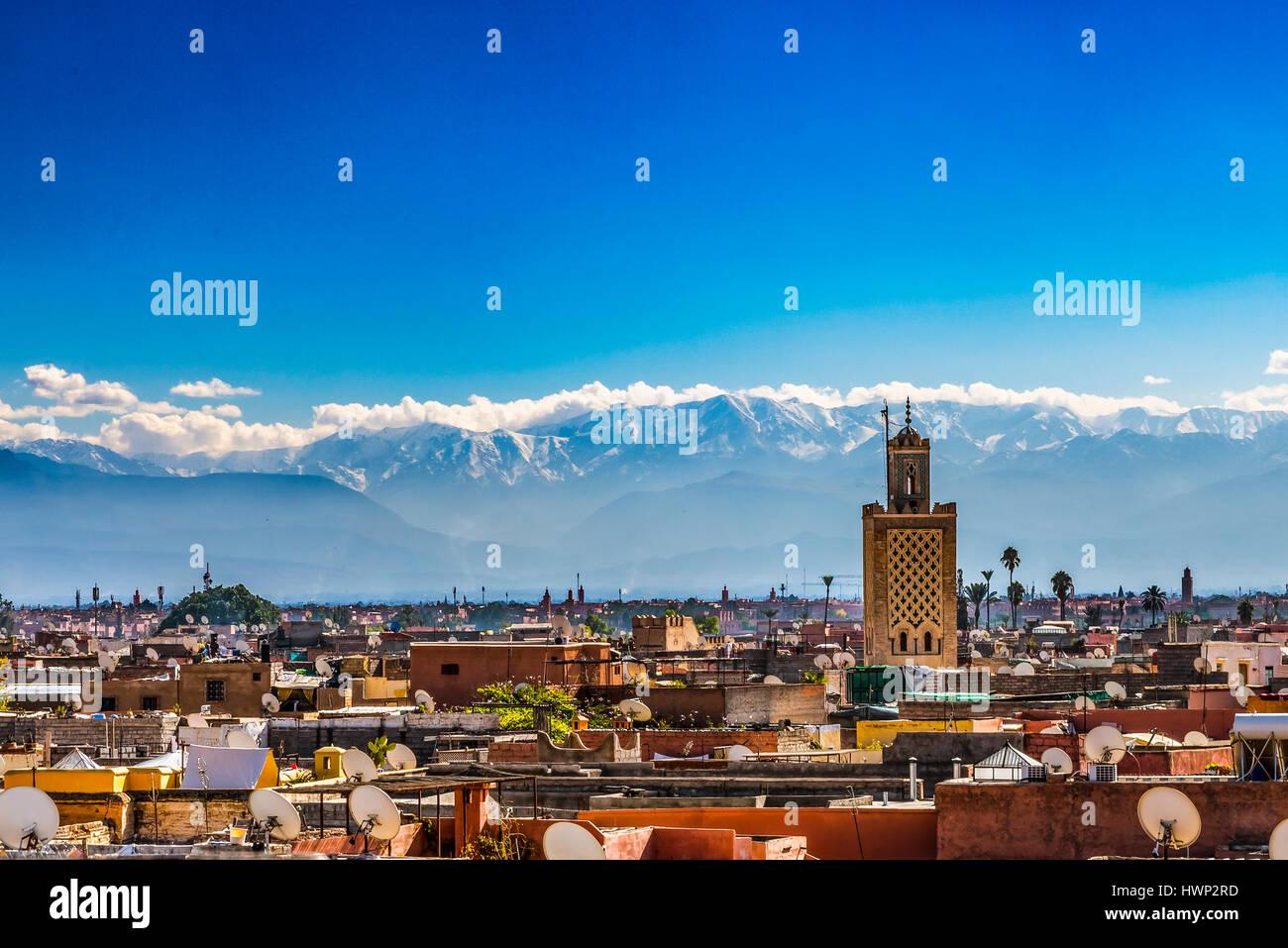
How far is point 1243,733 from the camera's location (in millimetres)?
13344

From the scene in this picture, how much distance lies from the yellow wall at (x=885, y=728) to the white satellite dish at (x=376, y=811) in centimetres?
1316

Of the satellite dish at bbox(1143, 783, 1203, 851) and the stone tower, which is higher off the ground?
the stone tower

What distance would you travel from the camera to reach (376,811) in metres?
10.7

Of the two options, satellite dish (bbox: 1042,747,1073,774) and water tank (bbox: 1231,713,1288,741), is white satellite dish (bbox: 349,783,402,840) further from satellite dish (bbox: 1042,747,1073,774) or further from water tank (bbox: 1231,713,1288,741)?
water tank (bbox: 1231,713,1288,741)

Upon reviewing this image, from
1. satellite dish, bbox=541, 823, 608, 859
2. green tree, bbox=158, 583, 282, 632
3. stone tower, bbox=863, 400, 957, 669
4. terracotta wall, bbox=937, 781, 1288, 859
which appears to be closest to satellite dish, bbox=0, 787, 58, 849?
satellite dish, bbox=541, 823, 608, 859

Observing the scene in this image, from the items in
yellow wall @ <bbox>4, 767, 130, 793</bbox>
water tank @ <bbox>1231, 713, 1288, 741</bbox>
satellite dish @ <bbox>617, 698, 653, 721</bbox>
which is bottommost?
yellow wall @ <bbox>4, 767, 130, 793</bbox>

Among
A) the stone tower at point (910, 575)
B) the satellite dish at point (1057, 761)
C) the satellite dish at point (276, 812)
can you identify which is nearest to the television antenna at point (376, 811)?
the satellite dish at point (276, 812)

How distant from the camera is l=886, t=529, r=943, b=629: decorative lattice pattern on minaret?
4384cm

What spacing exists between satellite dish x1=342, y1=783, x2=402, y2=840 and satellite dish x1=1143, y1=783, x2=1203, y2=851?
478 centimetres

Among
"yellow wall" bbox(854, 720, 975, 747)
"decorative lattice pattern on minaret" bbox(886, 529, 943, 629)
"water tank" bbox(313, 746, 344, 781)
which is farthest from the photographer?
"decorative lattice pattern on minaret" bbox(886, 529, 943, 629)

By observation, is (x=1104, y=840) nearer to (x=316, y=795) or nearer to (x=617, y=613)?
(x=316, y=795)
